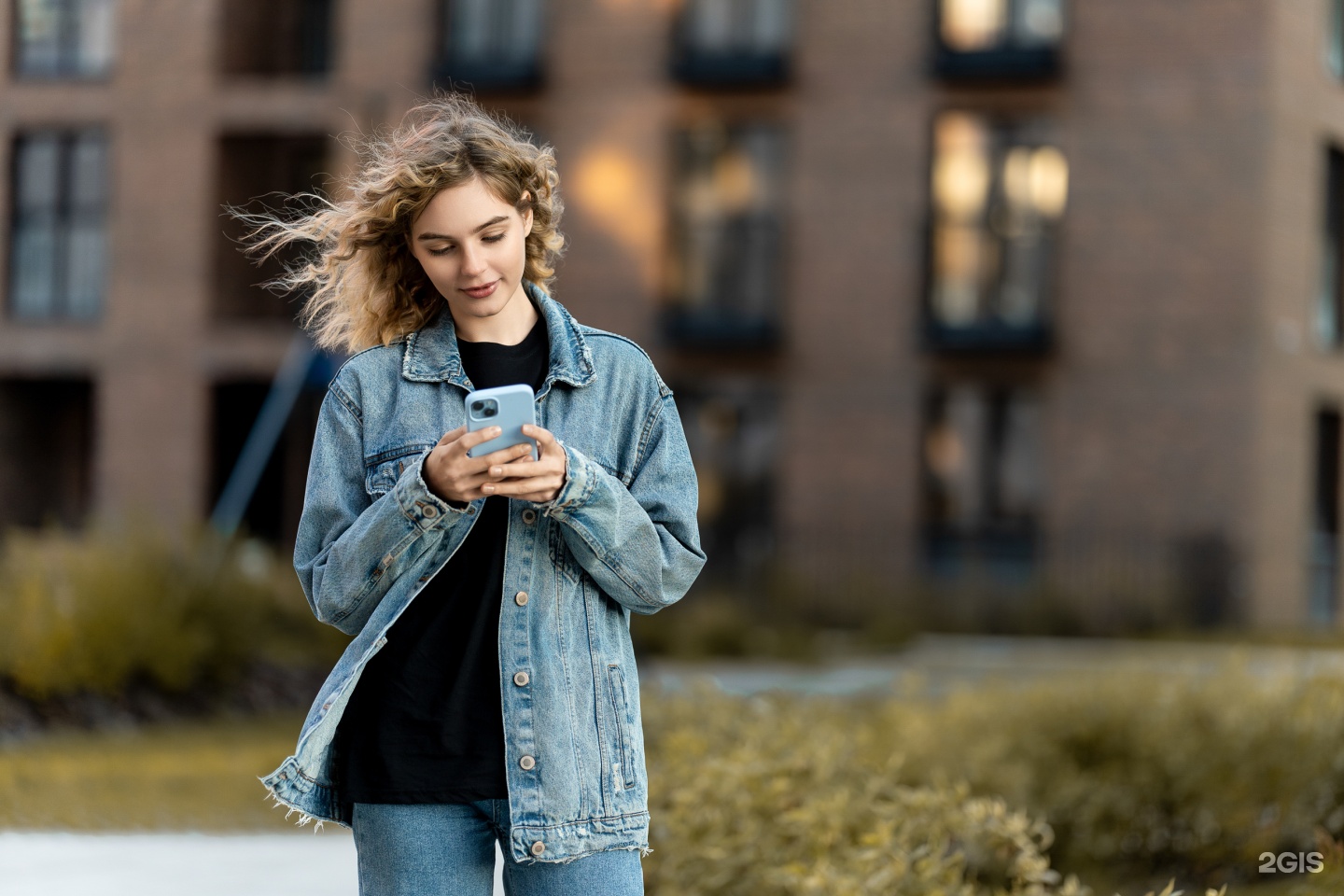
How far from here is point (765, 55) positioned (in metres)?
21.1

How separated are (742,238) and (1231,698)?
50.4 feet

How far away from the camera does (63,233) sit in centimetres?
2538

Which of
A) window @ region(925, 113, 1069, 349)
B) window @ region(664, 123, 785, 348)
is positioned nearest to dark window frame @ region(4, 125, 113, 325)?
window @ region(664, 123, 785, 348)

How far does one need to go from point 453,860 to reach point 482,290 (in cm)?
92

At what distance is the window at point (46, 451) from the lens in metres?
26.3

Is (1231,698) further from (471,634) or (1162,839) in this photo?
(471,634)

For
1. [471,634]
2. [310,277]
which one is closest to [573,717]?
[471,634]

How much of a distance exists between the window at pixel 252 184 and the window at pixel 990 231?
9.50 metres

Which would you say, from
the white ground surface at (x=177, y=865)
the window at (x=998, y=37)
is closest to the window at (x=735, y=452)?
the window at (x=998, y=37)

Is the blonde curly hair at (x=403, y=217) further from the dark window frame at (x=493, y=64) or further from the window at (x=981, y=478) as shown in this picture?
the dark window frame at (x=493, y=64)

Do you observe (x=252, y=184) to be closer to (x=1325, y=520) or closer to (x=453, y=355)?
(x=1325, y=520)

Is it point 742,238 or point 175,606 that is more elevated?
point 742,238

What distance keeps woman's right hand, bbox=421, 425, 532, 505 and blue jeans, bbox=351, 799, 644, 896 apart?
0.52 meters

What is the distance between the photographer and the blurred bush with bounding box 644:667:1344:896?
4.73m
